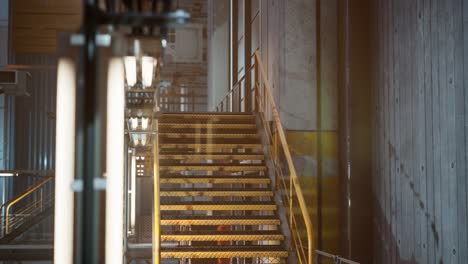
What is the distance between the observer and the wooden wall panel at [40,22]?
21.0 m

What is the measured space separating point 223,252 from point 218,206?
3.31 feet

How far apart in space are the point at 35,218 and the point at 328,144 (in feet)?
31.1

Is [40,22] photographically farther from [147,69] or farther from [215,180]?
[147,69]

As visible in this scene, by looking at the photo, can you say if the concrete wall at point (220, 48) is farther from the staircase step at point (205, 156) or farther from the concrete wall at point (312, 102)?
the staircase step at point (205, 156)

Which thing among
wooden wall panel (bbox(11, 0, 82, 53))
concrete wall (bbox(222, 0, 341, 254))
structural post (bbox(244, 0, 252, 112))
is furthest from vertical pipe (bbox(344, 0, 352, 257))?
wooden wall panel (bbox(11, 0, 82, 53))

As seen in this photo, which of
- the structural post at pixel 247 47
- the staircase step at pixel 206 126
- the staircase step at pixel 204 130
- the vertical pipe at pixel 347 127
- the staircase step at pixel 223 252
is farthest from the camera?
the structural post at pixel 247 47

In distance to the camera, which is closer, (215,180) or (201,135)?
A: (215,180)

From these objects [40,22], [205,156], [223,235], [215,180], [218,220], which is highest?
[40,22]

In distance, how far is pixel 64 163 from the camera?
4051 millimetres

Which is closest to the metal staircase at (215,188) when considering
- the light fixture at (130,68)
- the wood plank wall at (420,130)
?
the wood plank wall at (420,130)

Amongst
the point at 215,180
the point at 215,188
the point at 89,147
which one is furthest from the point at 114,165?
the point at 215,188

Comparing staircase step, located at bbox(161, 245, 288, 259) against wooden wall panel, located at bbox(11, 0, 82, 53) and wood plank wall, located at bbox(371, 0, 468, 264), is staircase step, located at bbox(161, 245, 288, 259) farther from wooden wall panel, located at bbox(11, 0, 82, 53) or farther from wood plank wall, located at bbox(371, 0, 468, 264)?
wooden wall panel, located at bbox(11, 0, 82, 53)

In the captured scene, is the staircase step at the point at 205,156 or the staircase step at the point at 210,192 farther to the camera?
the staircase step at the point at 205,156

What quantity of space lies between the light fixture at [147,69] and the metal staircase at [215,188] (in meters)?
2.50
